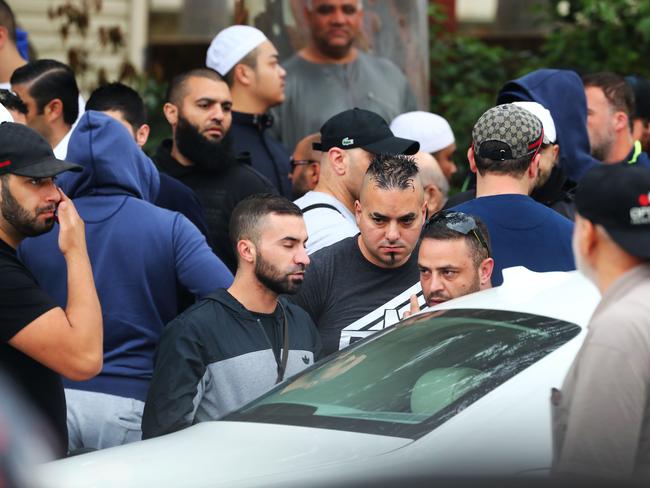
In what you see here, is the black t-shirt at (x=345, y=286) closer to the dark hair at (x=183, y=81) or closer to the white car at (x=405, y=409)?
the white car at (x=405, y=409)

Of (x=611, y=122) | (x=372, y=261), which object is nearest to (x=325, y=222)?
(x=372, y=261)

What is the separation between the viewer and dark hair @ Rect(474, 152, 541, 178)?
534 cm

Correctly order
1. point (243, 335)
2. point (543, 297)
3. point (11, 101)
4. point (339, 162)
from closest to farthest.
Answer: point (543, 297)
point (243, 335)
point (339, 162)
point (11, 101)

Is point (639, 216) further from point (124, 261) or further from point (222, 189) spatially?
point (222, 189)

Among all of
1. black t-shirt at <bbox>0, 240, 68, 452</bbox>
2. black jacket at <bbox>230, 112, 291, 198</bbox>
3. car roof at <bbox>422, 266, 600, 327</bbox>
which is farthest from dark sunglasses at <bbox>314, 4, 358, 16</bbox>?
car roof at <bbox>422, 266, 600, 327</bbox>

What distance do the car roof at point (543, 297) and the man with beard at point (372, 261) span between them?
110cm

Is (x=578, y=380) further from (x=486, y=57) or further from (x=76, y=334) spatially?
(x=486, y=57)

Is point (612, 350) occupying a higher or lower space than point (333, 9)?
lower

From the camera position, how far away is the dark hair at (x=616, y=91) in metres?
7.77

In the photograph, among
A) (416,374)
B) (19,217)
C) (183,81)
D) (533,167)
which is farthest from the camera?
(183,81)

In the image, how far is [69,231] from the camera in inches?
187

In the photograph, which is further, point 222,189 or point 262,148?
point 262,148

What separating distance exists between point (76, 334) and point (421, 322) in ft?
4.00

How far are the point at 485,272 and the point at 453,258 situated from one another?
16cm
